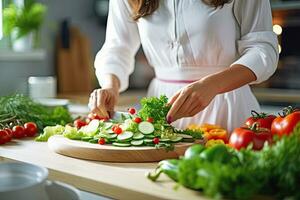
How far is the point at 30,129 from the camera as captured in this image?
1466 mm

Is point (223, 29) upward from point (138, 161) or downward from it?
upward

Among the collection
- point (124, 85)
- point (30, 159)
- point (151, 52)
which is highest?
point (151, 52)

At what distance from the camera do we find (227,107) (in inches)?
60.5

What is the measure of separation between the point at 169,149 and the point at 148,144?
0.06m

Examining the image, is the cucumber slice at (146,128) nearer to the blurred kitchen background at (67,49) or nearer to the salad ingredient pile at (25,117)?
the salad ingredient pile at (25,117)

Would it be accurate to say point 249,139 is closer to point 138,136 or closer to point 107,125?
point 138,136

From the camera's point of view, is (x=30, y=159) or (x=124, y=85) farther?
(x=124, y=85)

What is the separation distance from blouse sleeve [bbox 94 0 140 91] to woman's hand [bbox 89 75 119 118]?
0.06 metres

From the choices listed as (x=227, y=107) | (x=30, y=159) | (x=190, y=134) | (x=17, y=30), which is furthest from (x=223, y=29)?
(x=17, y=30)

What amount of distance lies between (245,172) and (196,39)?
79 centimetres

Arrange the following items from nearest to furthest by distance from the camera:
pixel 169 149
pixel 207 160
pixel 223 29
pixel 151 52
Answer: pixel 207 160
pixel 169 149
pixel 223 29
pixel 151 52

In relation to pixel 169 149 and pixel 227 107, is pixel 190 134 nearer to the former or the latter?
pixel 169 149

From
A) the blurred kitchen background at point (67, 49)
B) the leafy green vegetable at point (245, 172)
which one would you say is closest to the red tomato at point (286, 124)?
the leafy green vegetable at point (245, 172)

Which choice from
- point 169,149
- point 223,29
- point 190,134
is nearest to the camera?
point 169,149
